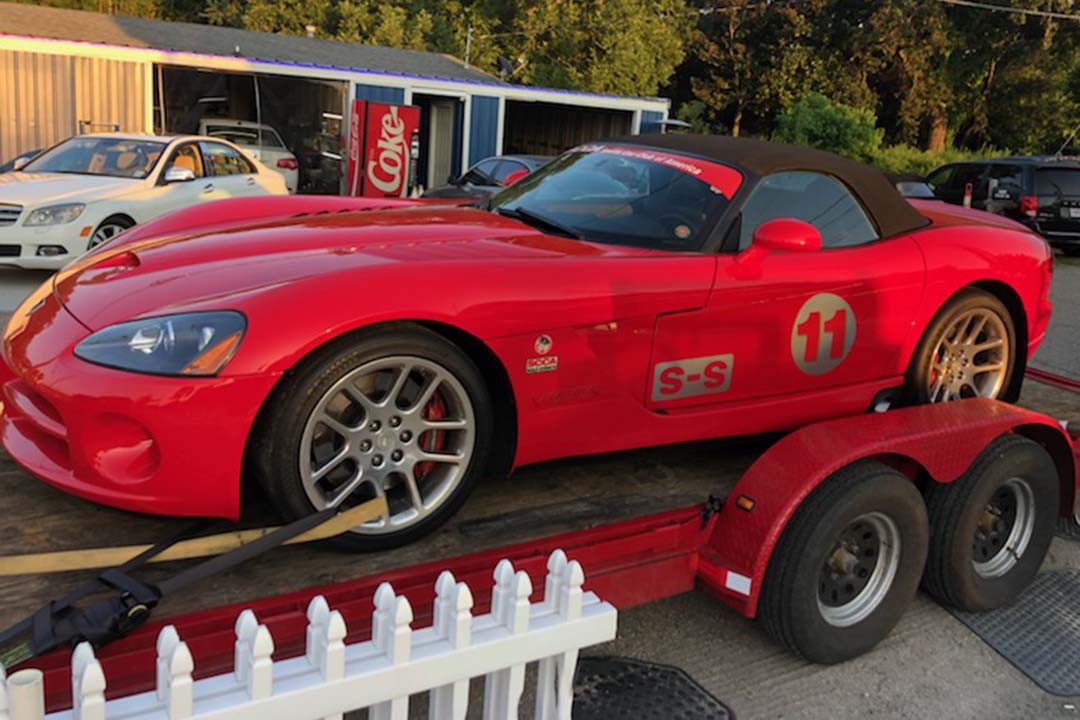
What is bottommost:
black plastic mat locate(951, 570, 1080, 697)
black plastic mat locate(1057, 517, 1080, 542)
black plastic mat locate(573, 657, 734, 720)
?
black plastic mat locate(951, 570, 1080, 697)

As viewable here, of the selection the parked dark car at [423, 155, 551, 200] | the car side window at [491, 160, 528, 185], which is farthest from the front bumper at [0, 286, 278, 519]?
the car side window at [491, 160, 528, 185]

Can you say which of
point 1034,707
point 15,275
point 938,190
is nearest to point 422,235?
point 1034,707

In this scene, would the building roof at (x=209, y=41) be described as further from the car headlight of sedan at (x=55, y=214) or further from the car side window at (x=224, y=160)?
the car headlight of sedan at (x=55, y=214)

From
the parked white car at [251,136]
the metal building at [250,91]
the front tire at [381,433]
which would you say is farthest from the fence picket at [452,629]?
the parked white car at [251,136]

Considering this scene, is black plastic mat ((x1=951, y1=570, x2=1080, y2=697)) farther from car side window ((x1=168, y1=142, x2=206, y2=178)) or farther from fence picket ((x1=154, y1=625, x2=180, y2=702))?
car side window ((x1=168, y1=142, x2=206, y2=178))

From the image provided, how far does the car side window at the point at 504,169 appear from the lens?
13555 millimetres

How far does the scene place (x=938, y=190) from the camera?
55.5 feet

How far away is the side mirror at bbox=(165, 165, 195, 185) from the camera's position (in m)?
9.62

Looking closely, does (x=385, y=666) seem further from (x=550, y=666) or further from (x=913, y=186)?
(x=913, y=186)

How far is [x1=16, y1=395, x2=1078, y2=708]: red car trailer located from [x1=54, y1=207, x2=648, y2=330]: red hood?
88 cm

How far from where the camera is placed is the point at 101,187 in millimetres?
8930

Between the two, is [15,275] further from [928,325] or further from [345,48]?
[345,48]

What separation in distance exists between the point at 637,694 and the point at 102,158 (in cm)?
913

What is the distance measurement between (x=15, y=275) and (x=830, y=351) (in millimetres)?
8599
